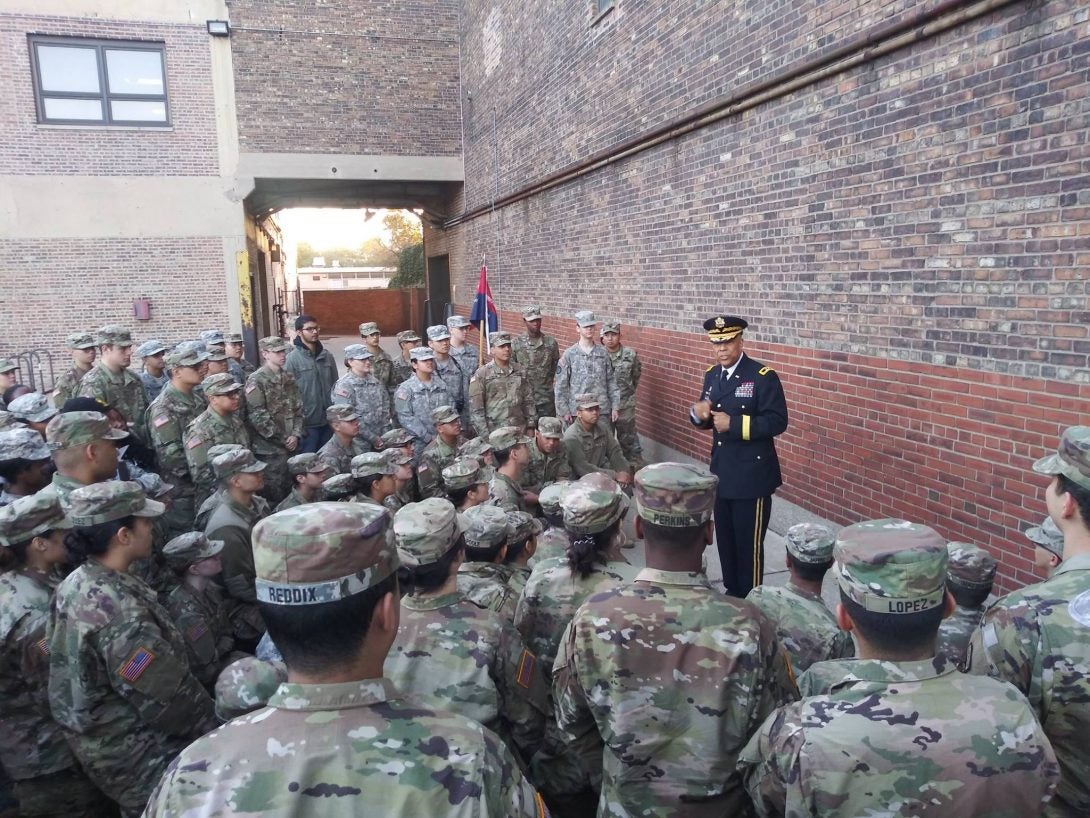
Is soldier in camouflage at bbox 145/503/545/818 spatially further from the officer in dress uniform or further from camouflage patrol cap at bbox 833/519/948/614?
the officer in dress uniform

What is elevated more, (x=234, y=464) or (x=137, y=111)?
(x=137, y=111)

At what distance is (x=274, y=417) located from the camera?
6.86m

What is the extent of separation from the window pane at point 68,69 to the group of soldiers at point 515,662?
13.7 m

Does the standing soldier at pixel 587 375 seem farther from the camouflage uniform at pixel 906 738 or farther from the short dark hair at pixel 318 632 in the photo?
the short dark hair at pixel 318 632

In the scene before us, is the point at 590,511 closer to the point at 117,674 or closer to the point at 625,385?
the point at 117,674

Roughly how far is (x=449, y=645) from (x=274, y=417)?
510 centimetres

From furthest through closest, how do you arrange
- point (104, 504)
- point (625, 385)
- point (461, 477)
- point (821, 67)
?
point (625, 385) → point (821, 67) → point (461, 477) → point (104, 504)

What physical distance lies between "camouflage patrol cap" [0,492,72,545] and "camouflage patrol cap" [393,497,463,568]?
1386 mm

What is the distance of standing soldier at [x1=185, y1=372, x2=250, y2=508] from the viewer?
17.9 feet

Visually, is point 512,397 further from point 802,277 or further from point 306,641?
point 306,641

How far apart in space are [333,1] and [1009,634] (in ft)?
57.2

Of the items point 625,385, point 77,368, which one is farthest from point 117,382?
point 625,385

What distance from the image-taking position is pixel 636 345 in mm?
8930

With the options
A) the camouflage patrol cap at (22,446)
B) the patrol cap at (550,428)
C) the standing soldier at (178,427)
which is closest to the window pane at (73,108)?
the standing soldier at (178,427)
